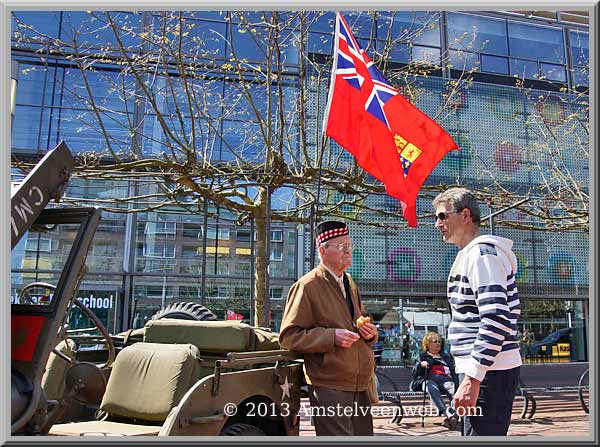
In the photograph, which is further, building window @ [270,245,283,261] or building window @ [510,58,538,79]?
building window @ [510,58,538,79]

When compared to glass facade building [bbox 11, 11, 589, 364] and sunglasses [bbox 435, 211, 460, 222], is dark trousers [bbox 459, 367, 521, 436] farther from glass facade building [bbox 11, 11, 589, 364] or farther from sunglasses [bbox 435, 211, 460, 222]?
glass facade building [bbox 11, 11, 589, 364]

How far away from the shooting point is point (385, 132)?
480 centimetres

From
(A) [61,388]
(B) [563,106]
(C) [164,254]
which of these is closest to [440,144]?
(A) [61,388]

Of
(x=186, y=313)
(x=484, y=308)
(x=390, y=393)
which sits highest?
(x=484, y=308)

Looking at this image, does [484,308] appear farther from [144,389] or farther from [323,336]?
[144,389]

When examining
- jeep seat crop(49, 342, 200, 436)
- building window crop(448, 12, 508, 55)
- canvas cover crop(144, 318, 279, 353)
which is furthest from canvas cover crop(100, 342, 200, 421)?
building window crop(448, 12, 508, 55)

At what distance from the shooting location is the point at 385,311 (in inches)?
430

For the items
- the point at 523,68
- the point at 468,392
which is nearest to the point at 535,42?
the point at 523,68

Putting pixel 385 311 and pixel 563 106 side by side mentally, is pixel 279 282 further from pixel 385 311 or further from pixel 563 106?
pixel 563 106

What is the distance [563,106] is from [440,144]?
805 centimetres

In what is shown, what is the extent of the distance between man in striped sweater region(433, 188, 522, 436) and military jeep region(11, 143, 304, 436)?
1240 millimetres

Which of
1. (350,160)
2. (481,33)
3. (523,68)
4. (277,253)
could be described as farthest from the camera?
(523,68)

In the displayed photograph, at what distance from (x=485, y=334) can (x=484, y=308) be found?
5.4 inches

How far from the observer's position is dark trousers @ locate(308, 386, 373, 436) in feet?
12.2
